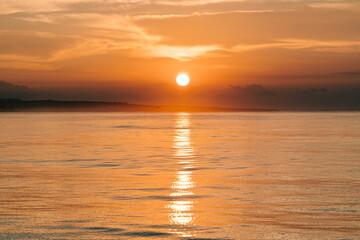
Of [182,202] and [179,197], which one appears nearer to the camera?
[182,202]

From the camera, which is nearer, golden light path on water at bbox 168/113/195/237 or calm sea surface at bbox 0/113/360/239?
calm sea surface at bbox 0/113/360/239

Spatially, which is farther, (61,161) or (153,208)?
(61,161)

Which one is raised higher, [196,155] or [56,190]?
[56,190]

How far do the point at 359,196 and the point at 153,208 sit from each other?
6206 millimetres

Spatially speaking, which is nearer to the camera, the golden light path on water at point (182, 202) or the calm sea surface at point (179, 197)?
the calm sea surface at point (179, 197)

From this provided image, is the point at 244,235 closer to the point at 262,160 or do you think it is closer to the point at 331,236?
the point at 331,236

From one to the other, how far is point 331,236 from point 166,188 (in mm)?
7585

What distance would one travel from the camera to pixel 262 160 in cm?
2847

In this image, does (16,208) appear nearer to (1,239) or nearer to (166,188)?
(1,239)

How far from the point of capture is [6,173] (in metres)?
22.5

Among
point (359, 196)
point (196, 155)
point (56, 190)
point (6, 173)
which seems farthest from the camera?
point (196, 155)

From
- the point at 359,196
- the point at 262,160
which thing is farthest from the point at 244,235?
the point at 262,160

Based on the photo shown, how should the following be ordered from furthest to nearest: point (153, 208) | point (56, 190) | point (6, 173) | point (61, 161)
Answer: point (61, 161) → point (6, 173) → point (56, 190) → point (153, 208)

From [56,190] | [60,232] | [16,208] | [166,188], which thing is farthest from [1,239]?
[166,188]
